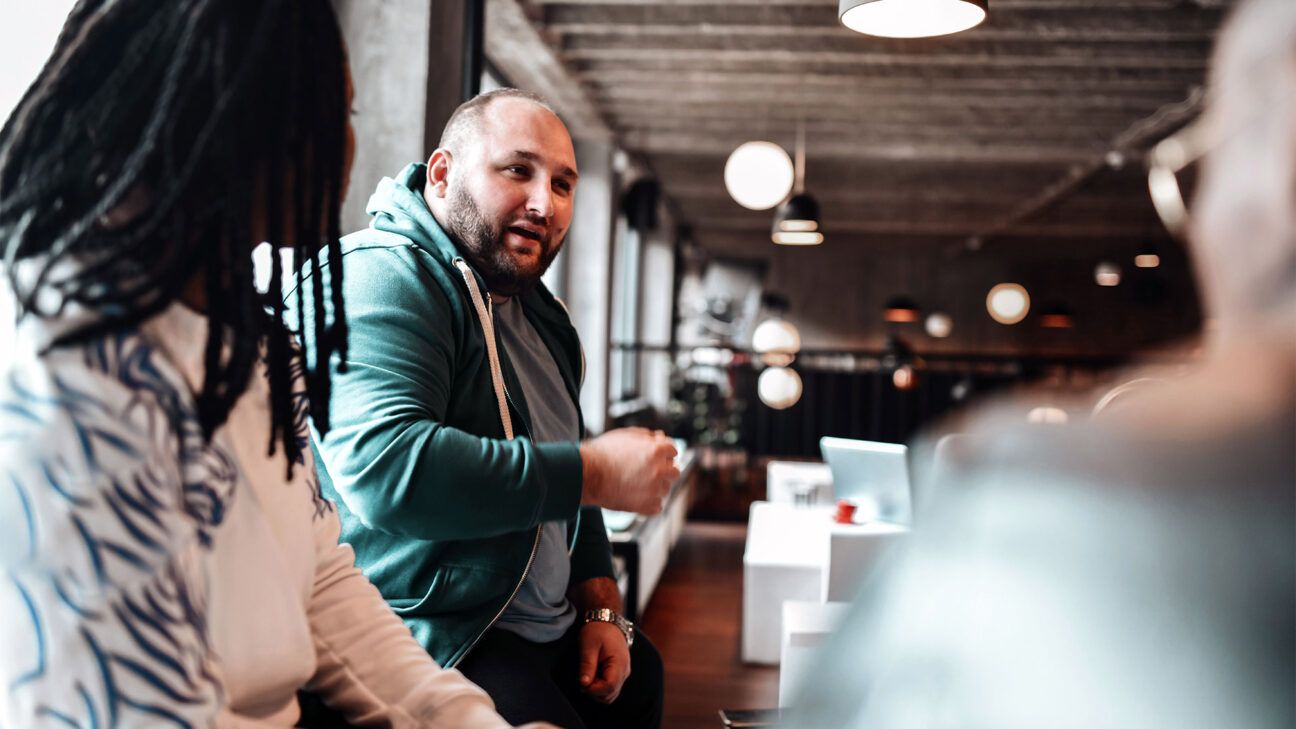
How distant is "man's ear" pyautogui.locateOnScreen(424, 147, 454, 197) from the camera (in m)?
1.72

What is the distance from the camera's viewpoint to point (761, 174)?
5.87 metres

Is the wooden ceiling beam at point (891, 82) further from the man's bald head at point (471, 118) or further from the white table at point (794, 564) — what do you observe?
the man's bald head at point (471, 118)

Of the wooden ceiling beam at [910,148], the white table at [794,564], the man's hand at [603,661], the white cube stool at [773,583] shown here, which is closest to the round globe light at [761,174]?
the white table at [794,564]

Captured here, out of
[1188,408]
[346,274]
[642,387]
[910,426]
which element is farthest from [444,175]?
[910,426]

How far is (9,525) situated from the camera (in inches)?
28.1

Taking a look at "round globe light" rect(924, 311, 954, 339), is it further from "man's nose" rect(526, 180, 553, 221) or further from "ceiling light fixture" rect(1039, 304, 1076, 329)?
"man's nose" rect(526, 180, 553, 221)

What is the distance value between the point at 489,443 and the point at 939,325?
1650 centimetres

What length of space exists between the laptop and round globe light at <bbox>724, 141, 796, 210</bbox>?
198 cm

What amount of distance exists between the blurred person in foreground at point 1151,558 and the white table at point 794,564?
313cm

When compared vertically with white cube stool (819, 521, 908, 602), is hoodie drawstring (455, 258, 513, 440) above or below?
above

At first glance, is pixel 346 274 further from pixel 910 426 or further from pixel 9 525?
pixel 910 426

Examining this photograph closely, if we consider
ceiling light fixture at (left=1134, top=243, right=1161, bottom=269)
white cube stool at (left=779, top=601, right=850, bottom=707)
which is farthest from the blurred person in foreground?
ceiling light fixture at (left=1134, top=243, right=1161, bottom=269)

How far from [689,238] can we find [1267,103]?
15285 millimetres

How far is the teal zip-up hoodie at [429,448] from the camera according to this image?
1318 mm
